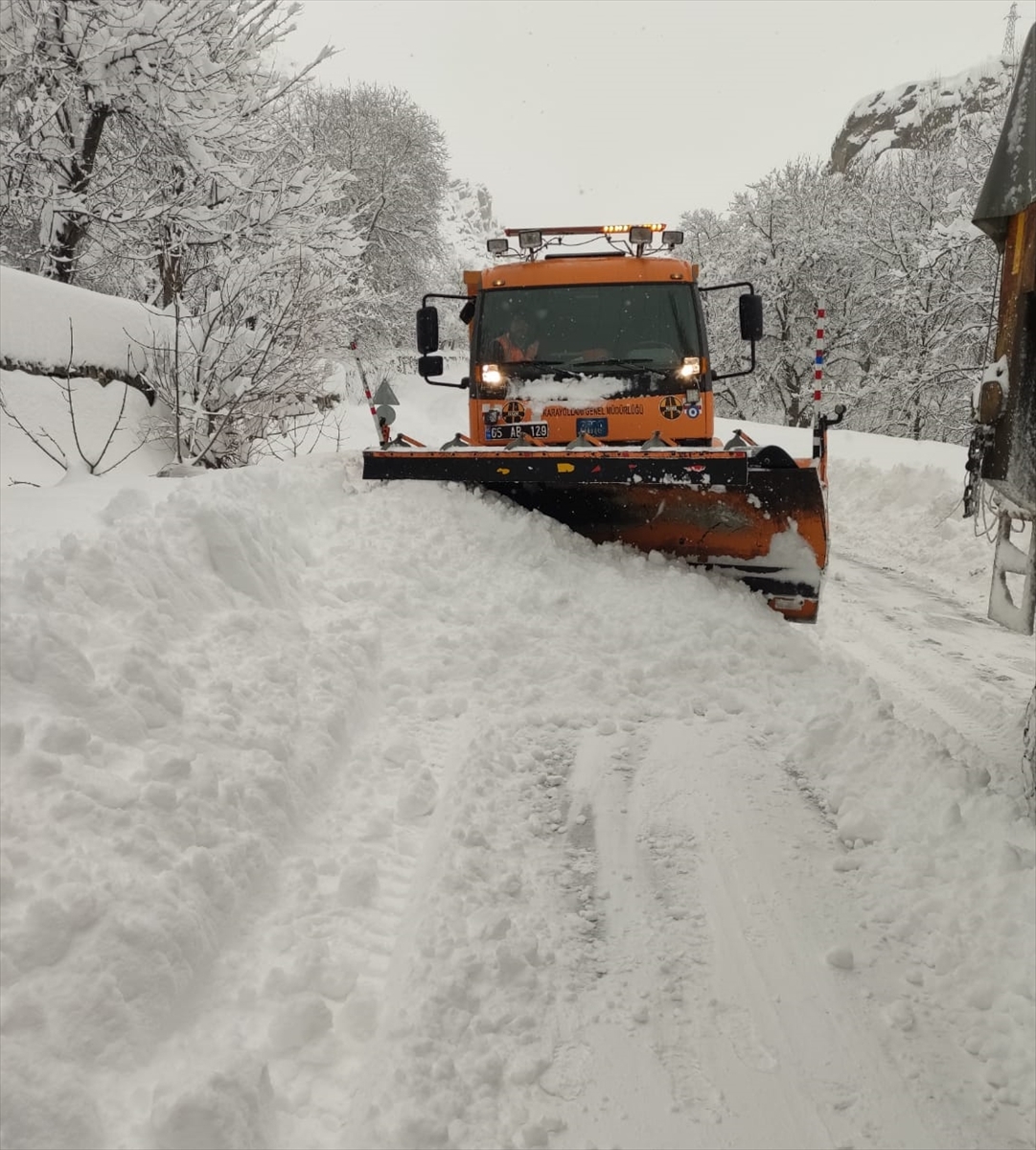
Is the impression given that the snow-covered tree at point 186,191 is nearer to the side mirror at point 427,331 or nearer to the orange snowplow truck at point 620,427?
the side mirror at point 427,331

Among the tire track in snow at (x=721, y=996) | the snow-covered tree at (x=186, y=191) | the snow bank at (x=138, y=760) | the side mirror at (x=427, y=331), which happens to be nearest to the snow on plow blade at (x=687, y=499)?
the side mirror at (x=427, y=331)

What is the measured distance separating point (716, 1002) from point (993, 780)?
5.10 ft

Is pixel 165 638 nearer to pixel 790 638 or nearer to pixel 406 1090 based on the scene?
pixel 406 1090

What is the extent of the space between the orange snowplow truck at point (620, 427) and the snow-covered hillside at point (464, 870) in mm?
1090

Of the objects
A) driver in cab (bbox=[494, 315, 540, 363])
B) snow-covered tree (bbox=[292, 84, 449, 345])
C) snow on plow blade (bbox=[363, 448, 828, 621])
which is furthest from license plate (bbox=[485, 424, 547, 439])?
snow-covered tree (bbox=[292, 84, 449, 345])

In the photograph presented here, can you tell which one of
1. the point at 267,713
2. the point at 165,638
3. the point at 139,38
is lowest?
the point at 267,713

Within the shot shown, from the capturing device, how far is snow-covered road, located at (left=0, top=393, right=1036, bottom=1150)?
5.42ft

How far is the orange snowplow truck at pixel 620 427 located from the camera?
5098 mm

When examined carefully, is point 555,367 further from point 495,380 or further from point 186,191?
point 186,191

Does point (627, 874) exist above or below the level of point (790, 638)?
below

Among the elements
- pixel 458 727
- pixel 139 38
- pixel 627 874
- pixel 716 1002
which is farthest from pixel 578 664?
pixel 139 38

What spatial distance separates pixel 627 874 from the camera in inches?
98.7

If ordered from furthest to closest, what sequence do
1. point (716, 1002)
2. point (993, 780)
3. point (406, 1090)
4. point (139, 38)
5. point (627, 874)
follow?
point (139, 38), point (993, 780), point (627, 874), point (716, 1002), point (406, 1090)

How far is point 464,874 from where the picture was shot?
2.36 meters
